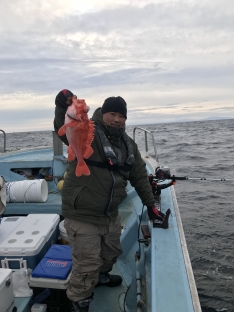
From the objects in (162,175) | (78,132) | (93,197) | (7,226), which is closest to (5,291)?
(93,197)

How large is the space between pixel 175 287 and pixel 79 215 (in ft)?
3.11

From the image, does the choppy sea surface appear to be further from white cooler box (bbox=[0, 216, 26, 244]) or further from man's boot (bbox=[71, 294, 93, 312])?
white cooler box (bbox=[0, 216, 26, 244])

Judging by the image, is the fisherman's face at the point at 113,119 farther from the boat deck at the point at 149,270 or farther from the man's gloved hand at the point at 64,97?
the boat deck at the point at 149,270

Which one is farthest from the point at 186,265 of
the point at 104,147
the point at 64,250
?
the point at 64,250

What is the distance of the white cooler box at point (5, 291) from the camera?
2.28 meters

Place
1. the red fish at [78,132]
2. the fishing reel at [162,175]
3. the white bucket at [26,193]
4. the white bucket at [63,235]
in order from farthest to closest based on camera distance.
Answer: the white bucket at [26,193], the fishing reel at [162,175], the white bucket at [63,235], the red fish at [78,132]

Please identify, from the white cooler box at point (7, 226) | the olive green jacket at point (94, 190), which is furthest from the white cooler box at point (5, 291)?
→ the white cooler box at point (7, 226)

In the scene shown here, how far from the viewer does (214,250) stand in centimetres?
628

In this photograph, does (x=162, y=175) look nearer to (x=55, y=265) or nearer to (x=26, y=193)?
(x=55, y=265)

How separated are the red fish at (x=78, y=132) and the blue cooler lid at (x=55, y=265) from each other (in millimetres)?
1133

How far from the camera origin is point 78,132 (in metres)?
2.11

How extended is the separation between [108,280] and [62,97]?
2.15m

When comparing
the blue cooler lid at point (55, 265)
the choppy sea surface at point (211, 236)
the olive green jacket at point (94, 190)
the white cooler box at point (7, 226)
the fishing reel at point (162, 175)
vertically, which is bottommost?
the choppy sea surface at point (211, 236)

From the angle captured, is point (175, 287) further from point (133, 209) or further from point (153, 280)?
point (133, 209)
